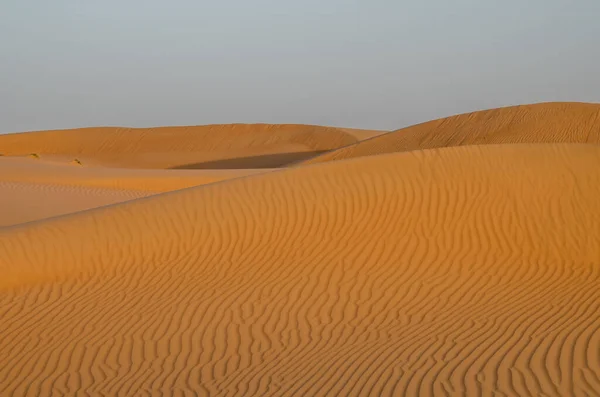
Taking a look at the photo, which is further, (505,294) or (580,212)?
(580,212)

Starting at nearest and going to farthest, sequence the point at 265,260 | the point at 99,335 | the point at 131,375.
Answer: the point at 131,375 → the point at 99,335 → the point at 265,260

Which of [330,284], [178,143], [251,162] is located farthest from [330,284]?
[178,143]

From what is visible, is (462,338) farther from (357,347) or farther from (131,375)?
(131,375)

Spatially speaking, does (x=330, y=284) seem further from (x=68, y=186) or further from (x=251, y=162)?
(x=251, y=162)

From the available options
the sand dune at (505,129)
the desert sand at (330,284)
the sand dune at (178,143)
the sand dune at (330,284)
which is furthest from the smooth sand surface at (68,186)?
the sand dune at (178,143)

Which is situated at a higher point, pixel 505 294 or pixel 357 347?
pixel 505 294

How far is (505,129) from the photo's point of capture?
3106 cm

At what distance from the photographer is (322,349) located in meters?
7.63

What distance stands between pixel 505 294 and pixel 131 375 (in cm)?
422

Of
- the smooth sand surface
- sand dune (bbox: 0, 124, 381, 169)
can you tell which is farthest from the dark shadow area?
the smooth sand surface

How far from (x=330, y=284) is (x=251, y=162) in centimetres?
4254

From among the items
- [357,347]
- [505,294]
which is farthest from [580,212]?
[357,347]

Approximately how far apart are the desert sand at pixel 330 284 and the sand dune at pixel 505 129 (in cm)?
1736

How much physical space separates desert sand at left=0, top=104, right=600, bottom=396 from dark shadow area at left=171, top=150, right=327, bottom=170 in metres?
37.9
